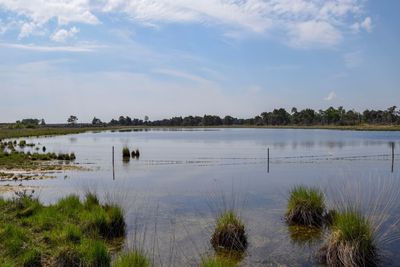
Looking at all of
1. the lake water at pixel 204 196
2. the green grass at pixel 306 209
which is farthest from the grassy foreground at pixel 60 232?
the green grass at pixel 306 209

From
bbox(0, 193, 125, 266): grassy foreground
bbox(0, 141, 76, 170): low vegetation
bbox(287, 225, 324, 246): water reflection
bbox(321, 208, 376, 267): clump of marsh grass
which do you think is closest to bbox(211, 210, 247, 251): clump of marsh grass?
bbox(287, 225, 324, 246): water reflection

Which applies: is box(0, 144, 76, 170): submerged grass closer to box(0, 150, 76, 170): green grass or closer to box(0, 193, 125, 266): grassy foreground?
box(0, 150, 76, 170): green grass

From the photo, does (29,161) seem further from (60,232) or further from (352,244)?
(352,244)

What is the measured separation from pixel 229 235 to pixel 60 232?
13.7ft

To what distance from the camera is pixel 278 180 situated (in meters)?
22.3

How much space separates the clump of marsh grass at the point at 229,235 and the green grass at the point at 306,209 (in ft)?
8.33

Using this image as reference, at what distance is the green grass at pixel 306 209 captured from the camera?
12.8 m

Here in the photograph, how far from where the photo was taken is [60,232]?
10.6 metres

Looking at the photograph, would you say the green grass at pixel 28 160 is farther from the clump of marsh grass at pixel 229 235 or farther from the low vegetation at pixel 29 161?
the clump of marsh grass at pixel 229 235

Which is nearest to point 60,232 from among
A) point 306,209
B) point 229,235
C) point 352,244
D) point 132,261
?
point 132,261

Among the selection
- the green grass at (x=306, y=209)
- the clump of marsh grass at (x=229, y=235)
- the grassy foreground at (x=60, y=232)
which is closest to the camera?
the grassy foreground at (x=60, y=232)

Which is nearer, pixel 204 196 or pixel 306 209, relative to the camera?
pixel 306 209

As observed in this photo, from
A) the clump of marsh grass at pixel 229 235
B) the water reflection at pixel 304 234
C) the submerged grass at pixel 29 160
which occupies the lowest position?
the submerged grass at pixel 29 160

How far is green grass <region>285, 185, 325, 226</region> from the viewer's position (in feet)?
41.9
